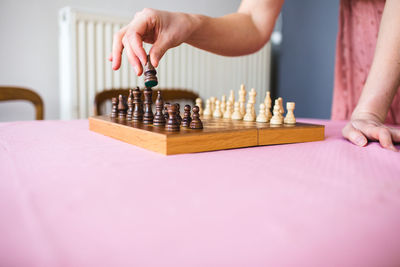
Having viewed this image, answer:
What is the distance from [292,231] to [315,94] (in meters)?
2.86

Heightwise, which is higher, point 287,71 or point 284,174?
point 287,71

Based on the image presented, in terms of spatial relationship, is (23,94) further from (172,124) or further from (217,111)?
(172,124)

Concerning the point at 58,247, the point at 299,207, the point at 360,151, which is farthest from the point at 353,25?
the point at 58,247

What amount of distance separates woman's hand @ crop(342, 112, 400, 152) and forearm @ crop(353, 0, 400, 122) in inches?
5.7

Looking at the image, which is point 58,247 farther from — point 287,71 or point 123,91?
point 287,71

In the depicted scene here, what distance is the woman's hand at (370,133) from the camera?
73 cm

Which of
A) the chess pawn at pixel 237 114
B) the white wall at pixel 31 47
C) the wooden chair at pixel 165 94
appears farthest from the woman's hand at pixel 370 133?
the white wall at pixel 31 47

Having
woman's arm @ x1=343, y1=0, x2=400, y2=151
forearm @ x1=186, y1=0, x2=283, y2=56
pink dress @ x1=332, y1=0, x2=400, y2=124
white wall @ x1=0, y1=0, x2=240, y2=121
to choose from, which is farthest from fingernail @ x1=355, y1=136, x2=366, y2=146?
white wall @ x1=0, y1=0, x2=240, y2=121

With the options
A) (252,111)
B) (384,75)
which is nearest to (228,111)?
(252,111)

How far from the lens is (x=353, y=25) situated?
1.63 m

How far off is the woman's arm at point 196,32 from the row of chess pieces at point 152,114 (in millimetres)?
113

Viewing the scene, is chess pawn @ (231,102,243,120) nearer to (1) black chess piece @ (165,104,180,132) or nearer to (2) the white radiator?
(1) black chess piece @ (165,104,180,132)

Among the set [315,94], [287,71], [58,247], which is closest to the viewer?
[58,247]

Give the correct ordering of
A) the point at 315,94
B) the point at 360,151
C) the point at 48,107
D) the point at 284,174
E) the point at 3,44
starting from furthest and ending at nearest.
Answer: the point at 315,94, the point at 48,107, the point at 3,44, the point at 360,151, the point at 284,174
